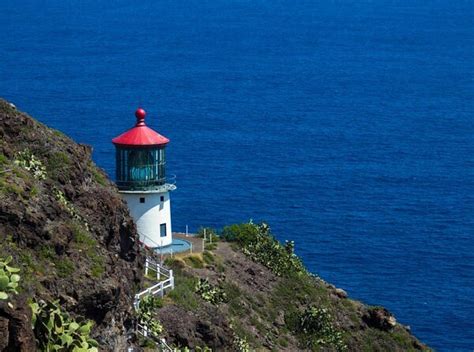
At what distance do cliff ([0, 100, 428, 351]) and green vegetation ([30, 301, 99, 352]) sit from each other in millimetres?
348

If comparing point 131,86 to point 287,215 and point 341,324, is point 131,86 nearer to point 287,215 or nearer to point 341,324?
point 287,215

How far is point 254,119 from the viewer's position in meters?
144

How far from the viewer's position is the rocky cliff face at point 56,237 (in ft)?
77.2

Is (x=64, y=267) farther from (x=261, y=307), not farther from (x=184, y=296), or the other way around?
(x=261, y=307)

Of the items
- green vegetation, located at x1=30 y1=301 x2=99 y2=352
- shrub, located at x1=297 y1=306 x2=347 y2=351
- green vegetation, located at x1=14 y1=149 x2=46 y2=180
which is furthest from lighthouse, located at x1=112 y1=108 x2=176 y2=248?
green vegetation, located at x1=30 y1=301 x2=99 y2=352

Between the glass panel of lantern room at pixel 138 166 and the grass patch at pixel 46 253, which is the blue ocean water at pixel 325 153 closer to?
the glass panel of lantern room at pixel 138 166

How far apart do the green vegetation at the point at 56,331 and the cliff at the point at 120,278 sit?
1.14ft

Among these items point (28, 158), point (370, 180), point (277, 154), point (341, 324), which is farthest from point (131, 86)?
point (28, 158)

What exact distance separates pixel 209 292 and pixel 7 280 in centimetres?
2406

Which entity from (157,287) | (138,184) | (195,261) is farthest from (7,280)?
(138,184)

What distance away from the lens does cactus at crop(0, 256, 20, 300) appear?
787 inches

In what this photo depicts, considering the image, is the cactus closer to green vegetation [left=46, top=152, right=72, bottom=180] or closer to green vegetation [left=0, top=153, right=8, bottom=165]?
green vegetation [left=0, top=153, right=8, bottom=165]

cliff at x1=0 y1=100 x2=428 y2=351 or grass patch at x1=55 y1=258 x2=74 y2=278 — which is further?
grass patch at x1=55 y1=258 x2=74 y2=278

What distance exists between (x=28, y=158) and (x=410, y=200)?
2866 inches
